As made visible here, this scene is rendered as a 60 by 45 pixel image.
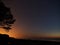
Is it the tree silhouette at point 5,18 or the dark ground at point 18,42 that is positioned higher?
the tree silhouette at point 5,18

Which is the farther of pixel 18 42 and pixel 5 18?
pixel 5 18

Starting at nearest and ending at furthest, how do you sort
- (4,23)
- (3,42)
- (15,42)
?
1. (3,42)
2. (15,42)
3. (4,23)

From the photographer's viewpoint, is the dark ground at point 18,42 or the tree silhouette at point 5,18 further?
the tree silhouette at point 5,18

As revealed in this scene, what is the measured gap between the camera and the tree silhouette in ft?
22.8

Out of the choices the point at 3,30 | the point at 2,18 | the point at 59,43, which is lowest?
the point at 59,43

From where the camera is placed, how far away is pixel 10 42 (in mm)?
6410

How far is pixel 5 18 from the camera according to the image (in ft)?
23.1

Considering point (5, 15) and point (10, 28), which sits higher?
point (5, 15)

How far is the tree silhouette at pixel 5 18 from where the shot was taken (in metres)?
6.95

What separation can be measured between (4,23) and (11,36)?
0.79 meters

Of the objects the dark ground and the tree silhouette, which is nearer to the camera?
the dark ground

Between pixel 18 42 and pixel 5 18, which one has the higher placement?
pixel 5 18

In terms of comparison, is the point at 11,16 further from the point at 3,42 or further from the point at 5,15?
the point at 3,42

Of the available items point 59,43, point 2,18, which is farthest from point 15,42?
point 59,43
